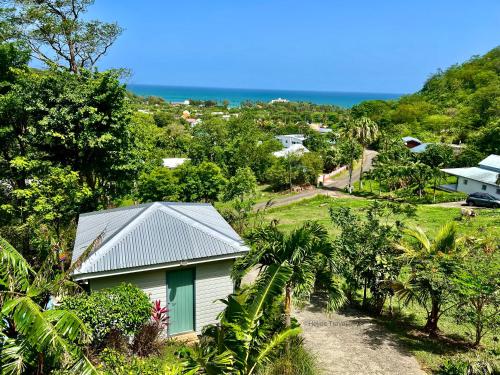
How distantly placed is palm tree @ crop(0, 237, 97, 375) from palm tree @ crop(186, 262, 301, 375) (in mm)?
1962

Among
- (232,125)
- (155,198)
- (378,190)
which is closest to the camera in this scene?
(155,198)

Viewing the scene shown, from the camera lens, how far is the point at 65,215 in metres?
17.2

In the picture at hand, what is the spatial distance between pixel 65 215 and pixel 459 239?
51.4ft

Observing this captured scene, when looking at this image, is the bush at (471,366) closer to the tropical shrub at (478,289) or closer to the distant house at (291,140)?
the tropical shrub at (478,289)

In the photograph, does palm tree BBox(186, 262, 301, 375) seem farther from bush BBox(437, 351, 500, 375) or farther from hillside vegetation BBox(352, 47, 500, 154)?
hillside vegetation BBox(352, 47, 500, 154)

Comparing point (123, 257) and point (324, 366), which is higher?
point (123, 257)

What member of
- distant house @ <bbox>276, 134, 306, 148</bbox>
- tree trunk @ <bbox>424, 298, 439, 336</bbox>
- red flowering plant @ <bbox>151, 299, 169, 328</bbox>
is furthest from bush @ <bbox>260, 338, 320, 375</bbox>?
distant house @ <bbox>276, 134, 306, 148</bbox>

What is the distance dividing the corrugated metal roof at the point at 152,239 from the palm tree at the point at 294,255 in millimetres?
2107

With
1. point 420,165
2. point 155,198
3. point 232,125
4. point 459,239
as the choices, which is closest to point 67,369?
point 459,239

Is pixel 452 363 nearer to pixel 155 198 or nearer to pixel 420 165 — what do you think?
pixel 155 198

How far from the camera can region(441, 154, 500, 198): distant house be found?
1379 inches

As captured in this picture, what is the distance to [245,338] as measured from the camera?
685cm

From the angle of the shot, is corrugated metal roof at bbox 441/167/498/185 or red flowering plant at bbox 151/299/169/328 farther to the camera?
corrugated metal roof at bbox 441/167/498/185

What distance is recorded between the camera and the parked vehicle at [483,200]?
106 ft
